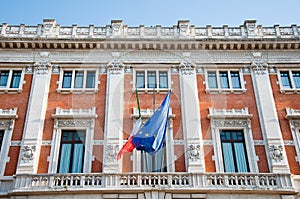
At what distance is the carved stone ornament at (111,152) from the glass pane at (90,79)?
5091 mm

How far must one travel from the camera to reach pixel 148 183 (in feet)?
61.8

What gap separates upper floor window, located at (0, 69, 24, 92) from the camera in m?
23.3

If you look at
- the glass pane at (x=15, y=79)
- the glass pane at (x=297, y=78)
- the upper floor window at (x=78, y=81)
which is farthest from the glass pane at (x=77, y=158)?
the glass pane at (x=297, y=78)

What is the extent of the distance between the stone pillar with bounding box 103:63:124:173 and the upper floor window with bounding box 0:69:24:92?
6.09 metres

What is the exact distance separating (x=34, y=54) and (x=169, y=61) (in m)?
9.53

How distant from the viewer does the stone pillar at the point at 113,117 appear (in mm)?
19969

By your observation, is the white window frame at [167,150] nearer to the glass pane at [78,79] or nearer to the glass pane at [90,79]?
the glass pane at [90,79]

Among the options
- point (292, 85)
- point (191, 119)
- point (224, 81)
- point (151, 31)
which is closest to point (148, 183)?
point (191, 119)

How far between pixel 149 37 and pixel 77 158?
10.1 metres

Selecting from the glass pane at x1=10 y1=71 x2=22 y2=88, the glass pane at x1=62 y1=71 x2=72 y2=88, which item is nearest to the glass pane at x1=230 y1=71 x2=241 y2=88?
→ the glass pane at x1=62 y1=71 x2=72 y2=88

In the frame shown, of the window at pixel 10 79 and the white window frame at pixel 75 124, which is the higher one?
the window at pixel 10 79

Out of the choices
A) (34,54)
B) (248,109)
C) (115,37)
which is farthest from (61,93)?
(248,109)

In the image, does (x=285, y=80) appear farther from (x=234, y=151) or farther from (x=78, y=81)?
(x=78, y=81)

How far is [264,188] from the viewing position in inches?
733
